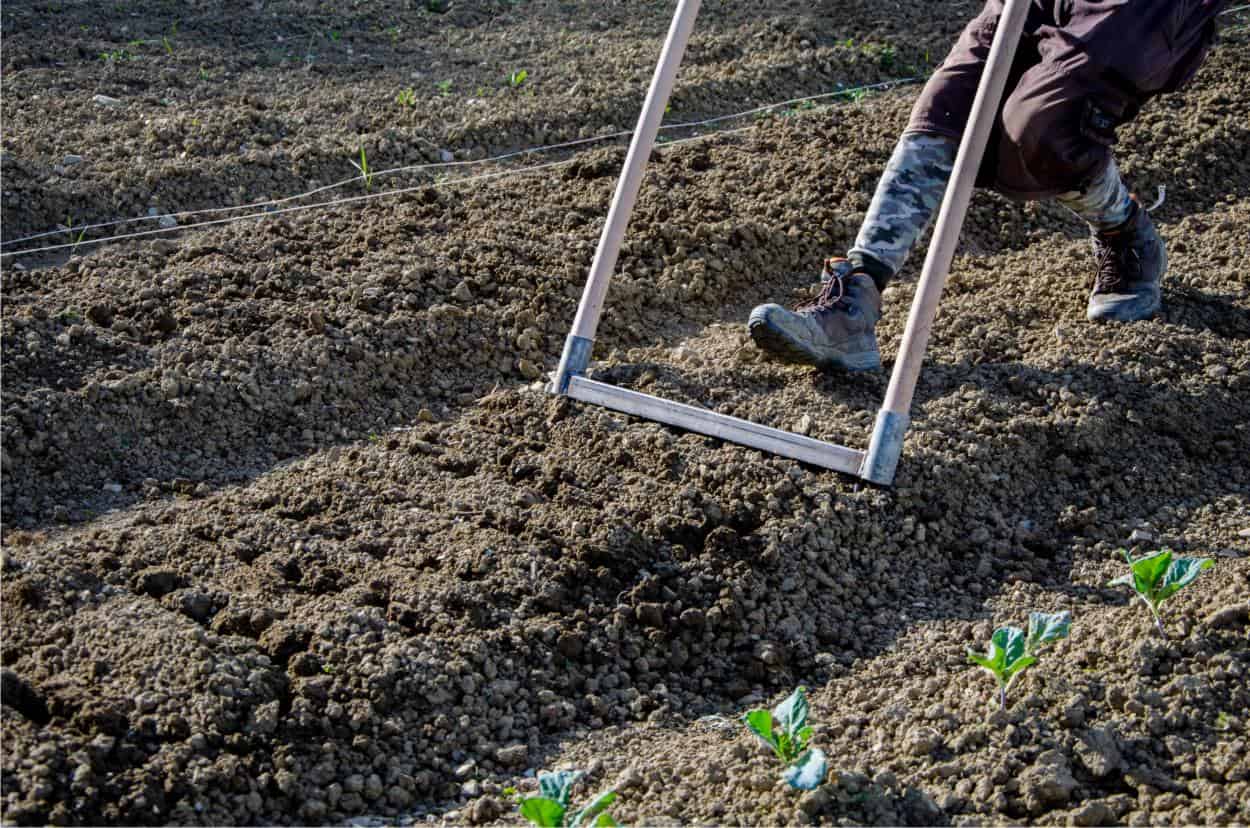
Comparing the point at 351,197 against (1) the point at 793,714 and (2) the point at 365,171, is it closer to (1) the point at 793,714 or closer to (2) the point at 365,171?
(2) the point at 365,171

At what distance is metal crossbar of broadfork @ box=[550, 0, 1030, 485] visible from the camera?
3369 mm

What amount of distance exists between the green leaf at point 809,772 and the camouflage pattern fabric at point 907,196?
6.21ft

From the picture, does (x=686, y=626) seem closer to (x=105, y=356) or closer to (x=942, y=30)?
(x=105, y=356)

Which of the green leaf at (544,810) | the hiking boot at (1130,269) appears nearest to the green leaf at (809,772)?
the green leaf at (544,810)

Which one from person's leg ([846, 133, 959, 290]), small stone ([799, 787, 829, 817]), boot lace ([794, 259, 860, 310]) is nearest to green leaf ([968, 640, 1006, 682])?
small stone ([799, 787, 829, 817])

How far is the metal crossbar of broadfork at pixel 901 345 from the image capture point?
337cm

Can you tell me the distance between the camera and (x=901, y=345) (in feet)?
11.8

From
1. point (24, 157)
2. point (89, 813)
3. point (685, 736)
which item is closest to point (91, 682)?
point (89, 813)

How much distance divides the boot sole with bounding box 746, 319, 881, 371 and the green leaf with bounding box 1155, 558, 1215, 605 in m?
1.23

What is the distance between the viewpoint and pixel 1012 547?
359 centimetres

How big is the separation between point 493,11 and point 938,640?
4868 mm

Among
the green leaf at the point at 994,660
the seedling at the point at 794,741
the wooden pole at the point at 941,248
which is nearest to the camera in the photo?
the seedling at the point at 794,741

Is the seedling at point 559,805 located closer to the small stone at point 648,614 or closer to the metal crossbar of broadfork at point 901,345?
the small stone at point 648,614

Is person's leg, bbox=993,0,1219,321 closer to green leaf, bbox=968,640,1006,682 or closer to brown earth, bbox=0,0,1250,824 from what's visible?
brown earth, bbox=0,0,1250,824
